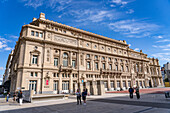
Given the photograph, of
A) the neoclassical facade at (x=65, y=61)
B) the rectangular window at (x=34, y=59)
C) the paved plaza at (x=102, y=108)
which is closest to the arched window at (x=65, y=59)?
the neoclassical facade at (x=65, y=61)

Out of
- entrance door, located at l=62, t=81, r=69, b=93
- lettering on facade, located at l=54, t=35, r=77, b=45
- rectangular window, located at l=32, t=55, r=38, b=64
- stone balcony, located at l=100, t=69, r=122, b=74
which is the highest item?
lettering on facade, located at l=54, t=35, r=77, b=45

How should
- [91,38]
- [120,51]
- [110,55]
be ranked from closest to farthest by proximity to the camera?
[91,38], [110,55], [120,51]

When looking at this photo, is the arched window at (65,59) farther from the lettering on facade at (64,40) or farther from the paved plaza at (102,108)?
the paved plaza at (102,108)

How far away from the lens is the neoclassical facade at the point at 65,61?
2783 cm

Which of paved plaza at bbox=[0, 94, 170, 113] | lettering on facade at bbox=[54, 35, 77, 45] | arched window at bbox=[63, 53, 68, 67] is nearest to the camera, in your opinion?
paved plaza at bbox=[0, 94, 170, 113]

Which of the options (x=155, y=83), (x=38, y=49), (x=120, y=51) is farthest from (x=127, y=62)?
(x=38, y=49)

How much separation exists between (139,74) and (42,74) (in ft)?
162

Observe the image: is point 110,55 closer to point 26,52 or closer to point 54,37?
point 54,37

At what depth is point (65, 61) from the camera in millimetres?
34656

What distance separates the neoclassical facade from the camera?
91.3 ft

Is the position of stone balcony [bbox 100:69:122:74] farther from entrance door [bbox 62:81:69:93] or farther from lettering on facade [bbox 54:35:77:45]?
lettering on facade [bbox 54:35:77:45]

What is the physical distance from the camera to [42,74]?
28938mm

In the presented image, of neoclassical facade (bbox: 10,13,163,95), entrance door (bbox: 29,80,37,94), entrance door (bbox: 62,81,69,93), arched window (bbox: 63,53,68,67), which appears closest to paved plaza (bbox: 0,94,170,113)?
neoclassical facade (bbox: 10,13,163,95)

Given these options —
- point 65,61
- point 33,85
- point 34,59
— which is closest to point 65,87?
point 65,61
